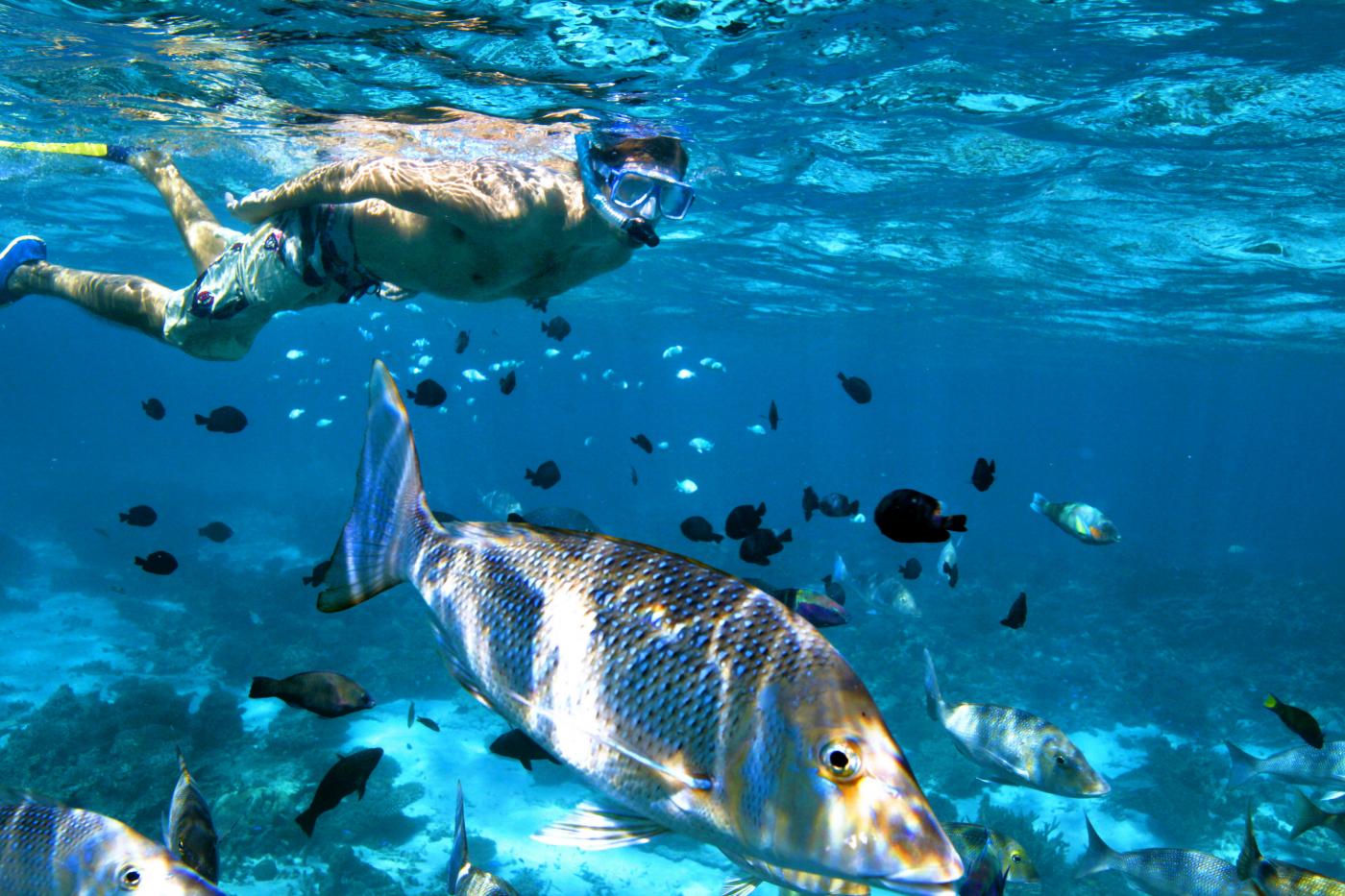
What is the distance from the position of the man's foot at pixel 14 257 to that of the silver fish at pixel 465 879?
7222 millimetres

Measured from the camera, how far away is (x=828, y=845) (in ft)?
5.64

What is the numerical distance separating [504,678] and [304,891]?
34.3ft

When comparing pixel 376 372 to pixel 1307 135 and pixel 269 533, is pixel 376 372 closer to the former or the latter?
pixel 1307 135

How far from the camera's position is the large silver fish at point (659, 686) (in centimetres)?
175

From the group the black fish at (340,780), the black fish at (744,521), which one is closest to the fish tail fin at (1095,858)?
the black fish at (744,521)

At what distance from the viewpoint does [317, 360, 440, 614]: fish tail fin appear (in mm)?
2514

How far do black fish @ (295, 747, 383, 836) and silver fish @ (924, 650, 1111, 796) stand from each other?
3.91 meters

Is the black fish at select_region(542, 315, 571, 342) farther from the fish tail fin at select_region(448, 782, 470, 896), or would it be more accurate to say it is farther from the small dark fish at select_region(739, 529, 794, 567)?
the fish tail fin at select_region(448, 782, 470, 896)

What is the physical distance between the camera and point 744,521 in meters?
7.36

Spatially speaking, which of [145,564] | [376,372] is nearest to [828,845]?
[376,372]

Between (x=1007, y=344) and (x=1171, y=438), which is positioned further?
(x=1171, y=438)

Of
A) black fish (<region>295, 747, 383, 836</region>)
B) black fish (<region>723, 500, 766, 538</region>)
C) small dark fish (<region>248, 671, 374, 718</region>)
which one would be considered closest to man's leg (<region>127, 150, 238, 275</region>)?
small dark fish (<region>248, 671, 374, 718</region>)

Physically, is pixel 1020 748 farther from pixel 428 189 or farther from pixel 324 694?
pixel 428 189

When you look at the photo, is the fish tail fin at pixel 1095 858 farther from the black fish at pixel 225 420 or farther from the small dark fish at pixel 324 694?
the black fish at pixel 225 420
